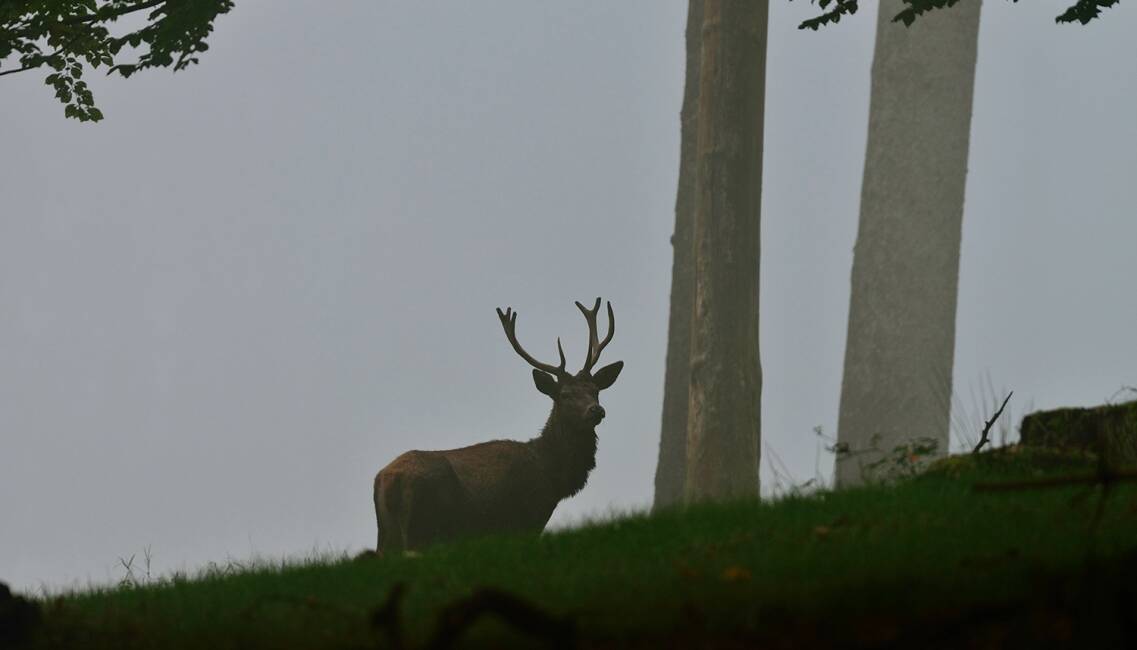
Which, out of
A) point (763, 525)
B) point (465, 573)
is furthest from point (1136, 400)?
point (465, 573)

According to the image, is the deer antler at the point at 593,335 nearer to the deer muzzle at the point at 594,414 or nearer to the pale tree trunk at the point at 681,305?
the deer muzzle at the point at 594,414

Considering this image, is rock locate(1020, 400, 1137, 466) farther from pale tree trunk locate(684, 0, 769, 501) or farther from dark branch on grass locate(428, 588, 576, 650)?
dark branch on grass locate(428, 588, 576, 650)

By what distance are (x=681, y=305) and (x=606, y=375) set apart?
13.5 feet

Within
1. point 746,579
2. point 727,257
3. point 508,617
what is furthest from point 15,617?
point 727,257

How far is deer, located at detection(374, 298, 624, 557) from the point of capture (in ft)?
41.8

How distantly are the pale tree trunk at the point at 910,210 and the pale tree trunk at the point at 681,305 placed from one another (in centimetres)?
304

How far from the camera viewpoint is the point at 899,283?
20062mm

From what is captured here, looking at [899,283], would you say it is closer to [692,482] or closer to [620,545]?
[692,482]

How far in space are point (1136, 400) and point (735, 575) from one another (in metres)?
4.66

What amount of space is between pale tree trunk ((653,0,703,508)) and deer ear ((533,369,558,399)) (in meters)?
3.53

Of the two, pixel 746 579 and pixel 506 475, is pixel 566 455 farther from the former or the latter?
pixel 746 579

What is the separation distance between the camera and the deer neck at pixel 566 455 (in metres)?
13.5

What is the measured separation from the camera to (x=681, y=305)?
1794cm

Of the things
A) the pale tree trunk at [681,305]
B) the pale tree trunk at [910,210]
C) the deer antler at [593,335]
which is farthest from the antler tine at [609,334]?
the pale tree trunk at [910,210]
